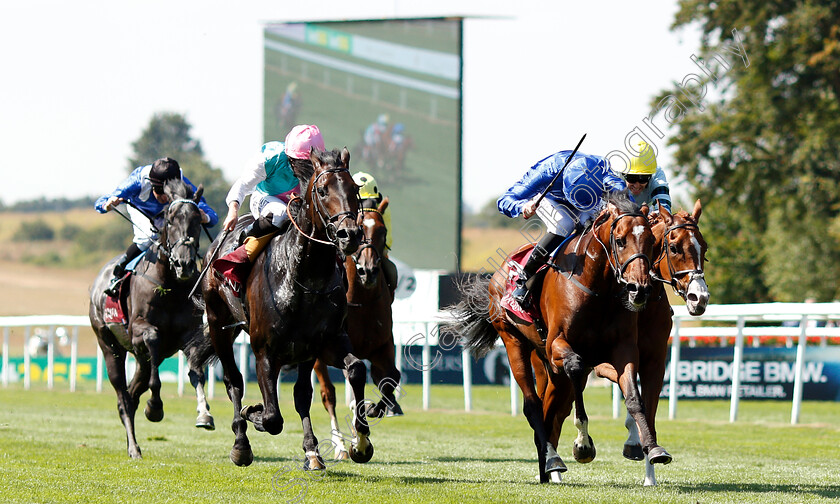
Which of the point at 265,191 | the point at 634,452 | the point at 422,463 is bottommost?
the point at 422,463

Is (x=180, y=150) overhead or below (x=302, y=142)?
overhead

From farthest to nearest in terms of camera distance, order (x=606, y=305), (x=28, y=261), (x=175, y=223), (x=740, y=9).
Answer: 1. (x=28, y=261)
2. (x=740, y=9)
3. (x=175, y=223)
4. (x=606, y=305)

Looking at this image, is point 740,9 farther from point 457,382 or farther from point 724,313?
point 724,313

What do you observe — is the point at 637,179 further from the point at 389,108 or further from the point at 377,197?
the point at 389,108

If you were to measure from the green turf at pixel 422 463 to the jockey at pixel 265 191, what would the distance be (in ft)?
4.43

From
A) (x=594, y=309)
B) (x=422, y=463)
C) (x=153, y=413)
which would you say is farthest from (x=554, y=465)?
(x=153, y=413)

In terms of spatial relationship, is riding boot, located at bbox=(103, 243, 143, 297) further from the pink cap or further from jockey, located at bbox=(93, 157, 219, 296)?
the pink cap

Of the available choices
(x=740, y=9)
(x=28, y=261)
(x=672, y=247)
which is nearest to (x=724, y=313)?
(x=672, y=247)

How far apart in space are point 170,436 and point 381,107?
738 inches

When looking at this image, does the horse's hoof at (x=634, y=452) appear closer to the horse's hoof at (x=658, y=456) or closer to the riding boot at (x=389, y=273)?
the horse's hoof at (x=658, y=456)

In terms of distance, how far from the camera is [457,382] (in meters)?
18.2

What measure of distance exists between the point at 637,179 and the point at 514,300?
45.2 inches

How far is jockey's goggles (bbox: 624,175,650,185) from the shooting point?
23.6 feet

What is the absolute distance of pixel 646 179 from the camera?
7227 millimetres
